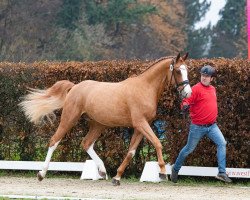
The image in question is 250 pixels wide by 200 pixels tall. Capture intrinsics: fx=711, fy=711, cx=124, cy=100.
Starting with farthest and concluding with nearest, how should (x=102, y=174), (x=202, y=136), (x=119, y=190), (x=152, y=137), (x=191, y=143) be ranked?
(x=102, y=174) → (x=202, y=136) → (x=191, y=143) → (x=152, y=137) → (x=119, y=190)

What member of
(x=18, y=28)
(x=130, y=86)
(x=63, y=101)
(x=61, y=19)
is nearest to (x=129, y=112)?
(x=130, y=86)

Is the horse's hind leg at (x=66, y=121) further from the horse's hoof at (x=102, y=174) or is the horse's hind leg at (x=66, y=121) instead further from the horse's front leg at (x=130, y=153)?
the horse's front leg at (x=130, y=153)

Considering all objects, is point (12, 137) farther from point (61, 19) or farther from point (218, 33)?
point (218, 33)

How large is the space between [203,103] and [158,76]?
34.4 inches

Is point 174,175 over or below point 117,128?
below

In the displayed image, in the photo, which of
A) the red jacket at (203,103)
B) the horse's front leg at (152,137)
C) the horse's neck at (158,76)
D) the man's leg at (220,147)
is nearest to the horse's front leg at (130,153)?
the horse's front leg at (152,137)

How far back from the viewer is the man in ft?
36.4

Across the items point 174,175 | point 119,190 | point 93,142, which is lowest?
point 119,190

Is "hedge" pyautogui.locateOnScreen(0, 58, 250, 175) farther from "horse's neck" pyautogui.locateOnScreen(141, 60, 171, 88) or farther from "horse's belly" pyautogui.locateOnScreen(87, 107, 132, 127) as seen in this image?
"horse's belly" pyautogui.locateOnScreen(87, 107, 132, 127)

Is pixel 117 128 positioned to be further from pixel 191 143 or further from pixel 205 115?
pixel 205 115

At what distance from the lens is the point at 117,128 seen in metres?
12.9

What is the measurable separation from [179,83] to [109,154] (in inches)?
96.7

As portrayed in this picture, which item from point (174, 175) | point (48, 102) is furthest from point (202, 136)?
point (48, 102)

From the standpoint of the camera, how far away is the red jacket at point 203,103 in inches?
440
